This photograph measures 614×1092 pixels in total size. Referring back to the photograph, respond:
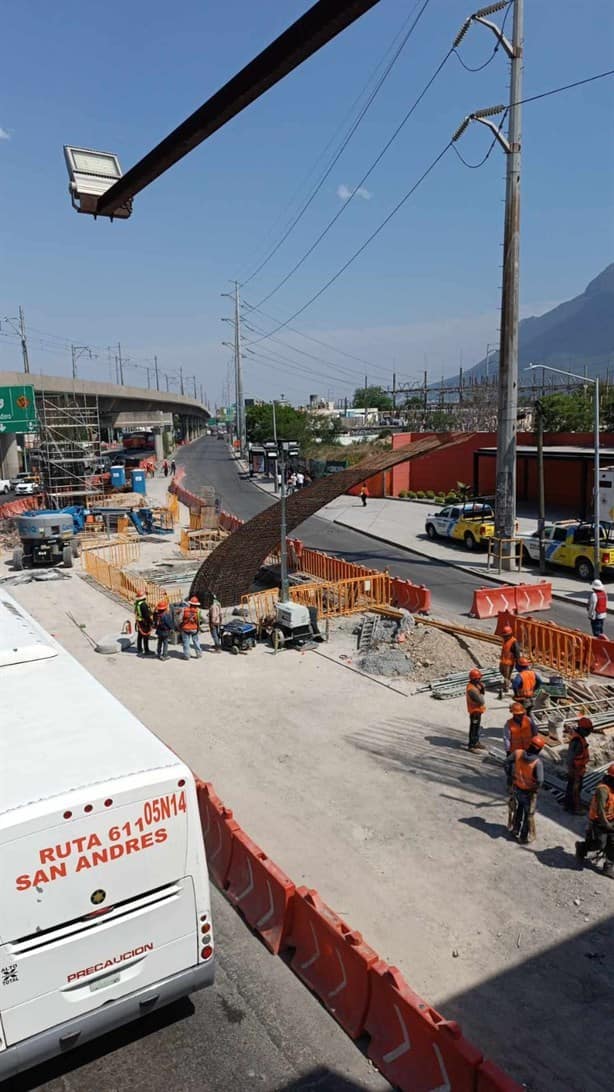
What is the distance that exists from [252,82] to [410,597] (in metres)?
16.8

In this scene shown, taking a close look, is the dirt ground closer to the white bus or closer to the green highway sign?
the white bus

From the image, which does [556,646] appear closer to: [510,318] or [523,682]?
[523,682]

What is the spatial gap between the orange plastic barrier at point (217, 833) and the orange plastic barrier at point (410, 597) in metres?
12.2

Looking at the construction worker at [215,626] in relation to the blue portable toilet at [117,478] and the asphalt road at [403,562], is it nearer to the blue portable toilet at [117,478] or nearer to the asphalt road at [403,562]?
the asphalt road at [403,562]

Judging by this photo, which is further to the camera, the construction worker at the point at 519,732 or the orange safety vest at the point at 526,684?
the orange safety vest at the point at 526,684

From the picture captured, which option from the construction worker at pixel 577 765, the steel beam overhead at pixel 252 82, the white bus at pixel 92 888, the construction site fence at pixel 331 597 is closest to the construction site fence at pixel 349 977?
the white bus at pixel 92 888

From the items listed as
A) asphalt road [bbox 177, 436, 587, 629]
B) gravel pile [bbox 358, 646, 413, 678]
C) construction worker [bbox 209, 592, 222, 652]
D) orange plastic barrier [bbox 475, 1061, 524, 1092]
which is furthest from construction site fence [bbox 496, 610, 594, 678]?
orange plastic barrier [bbox 475, 1061, 524, 1092]

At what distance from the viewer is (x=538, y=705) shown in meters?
13.2

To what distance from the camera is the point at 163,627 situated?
17.3 metres

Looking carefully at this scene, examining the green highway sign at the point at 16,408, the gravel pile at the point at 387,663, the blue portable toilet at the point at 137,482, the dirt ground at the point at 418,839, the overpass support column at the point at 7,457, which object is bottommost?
the dirt ground at the point at 418,839

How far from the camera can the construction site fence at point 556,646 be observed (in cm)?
1543

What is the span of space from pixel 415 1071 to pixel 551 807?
5235 mm

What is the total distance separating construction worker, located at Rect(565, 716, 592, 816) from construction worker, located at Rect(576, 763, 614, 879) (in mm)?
1140

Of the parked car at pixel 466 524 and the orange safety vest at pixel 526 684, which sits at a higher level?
the parked car at pixel 466 524
